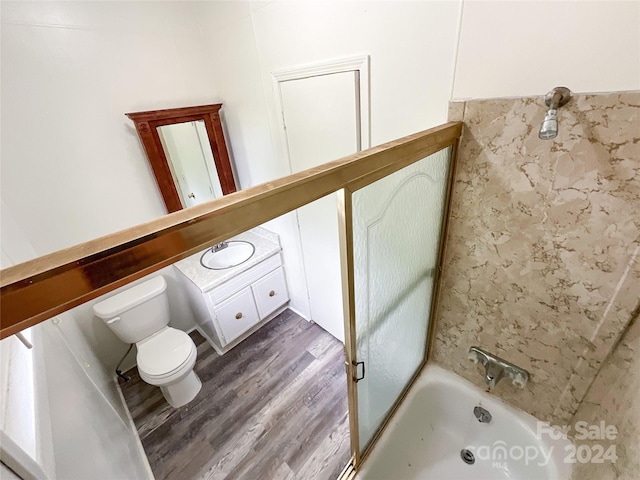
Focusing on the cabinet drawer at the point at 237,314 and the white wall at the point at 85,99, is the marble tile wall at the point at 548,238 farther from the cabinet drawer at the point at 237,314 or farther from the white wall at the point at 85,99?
the white wall at the point at 85,99

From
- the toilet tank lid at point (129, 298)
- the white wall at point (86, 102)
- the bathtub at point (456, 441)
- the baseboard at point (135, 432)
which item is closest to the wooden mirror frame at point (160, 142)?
the white wall at point (86, 102)

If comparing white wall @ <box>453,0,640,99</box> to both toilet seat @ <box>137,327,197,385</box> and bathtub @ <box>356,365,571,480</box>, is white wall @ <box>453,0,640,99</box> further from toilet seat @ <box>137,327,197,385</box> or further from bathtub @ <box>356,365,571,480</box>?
toilet seat @ <box>137,327,197,385</box>

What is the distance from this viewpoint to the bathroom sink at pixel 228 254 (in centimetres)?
214

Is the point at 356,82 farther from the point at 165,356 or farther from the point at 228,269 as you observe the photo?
the point at 165,356

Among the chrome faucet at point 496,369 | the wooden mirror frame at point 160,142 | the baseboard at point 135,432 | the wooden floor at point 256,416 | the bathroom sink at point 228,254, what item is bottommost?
the wooden floor at point 256,416

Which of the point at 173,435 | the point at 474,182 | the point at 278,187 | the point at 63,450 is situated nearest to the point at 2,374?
the point at 63,450

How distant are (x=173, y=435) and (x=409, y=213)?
194cm

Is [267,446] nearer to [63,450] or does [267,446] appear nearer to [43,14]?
[63,450]

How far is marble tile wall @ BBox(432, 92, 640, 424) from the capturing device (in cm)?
79

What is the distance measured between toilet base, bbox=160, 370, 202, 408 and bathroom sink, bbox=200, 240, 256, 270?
78 centimetres

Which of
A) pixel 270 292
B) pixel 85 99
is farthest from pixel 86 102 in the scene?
pixel 270 292

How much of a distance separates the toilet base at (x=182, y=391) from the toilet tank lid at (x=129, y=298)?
582 mm

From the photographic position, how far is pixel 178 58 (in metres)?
1.75

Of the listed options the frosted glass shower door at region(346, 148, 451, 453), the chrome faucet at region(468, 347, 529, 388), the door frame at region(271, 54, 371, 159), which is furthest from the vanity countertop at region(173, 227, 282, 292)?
the chrome faucet at region(468, 347, 529, 388)
